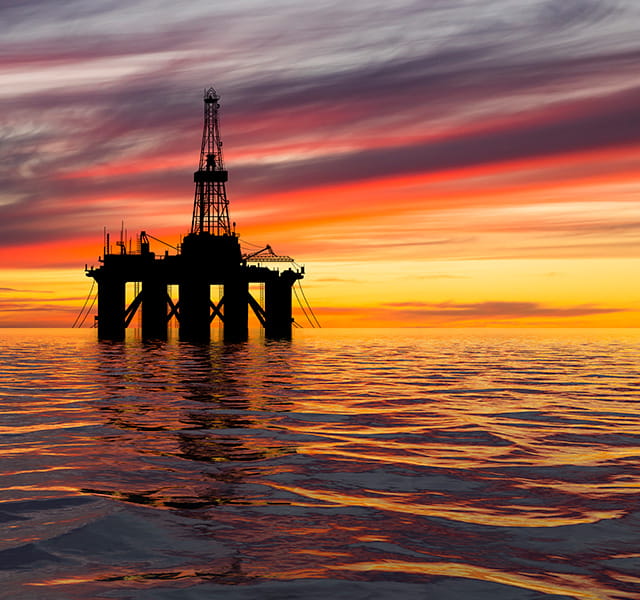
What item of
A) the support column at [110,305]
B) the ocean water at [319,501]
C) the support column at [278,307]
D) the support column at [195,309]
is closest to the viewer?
the ocean water at [319,501]

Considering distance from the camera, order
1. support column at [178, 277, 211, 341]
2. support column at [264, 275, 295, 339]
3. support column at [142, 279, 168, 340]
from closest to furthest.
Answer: support column at [178, 277, 211, 341]
support column at [142, 279, 168, 340]
support column at [264, 275, 295, 339]

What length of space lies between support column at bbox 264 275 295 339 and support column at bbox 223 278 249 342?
3.43 metres

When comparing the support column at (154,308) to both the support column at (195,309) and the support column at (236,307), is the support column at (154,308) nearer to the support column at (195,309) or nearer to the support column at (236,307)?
the support column at (195,309)

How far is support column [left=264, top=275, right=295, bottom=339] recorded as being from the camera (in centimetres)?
9556

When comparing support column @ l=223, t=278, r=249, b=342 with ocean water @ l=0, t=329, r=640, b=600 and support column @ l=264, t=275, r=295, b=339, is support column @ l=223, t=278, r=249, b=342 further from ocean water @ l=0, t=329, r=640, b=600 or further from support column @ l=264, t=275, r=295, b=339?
ocean water @ l=0, t=329, r=640, b=600

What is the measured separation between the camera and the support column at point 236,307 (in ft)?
300

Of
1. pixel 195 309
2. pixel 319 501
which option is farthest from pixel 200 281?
pixel 319 501

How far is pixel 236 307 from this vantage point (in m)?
92.7

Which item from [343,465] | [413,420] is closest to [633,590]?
[343,465]

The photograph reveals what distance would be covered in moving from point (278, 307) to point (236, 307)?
6.35 meters

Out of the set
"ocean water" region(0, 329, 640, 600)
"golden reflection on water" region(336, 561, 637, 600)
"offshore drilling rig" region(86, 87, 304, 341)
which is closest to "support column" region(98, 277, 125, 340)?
"offshore drilling rig" region(86, 87, 304, 341)

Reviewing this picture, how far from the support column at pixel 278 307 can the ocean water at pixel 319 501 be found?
242ft

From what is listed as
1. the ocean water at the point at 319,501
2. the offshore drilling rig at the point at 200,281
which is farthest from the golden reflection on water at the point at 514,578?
the offshore drilling rig at the point at 200,281

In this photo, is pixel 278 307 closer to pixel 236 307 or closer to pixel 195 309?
pixel 236 307
